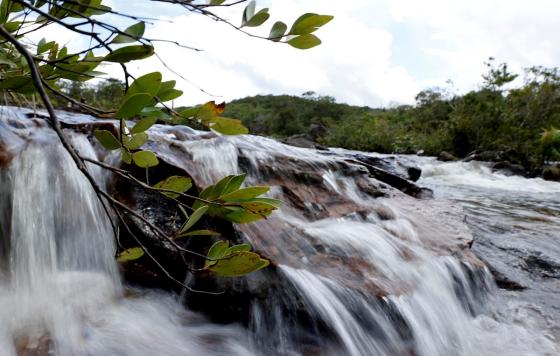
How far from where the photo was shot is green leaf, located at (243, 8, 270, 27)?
2.47 ft

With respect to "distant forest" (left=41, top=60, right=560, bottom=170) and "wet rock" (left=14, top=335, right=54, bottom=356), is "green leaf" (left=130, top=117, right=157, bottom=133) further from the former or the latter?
"distant forest" (left=41, top=60, right=560, bottom=170)

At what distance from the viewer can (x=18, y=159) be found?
1.76 meters

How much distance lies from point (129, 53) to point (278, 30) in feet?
0.86

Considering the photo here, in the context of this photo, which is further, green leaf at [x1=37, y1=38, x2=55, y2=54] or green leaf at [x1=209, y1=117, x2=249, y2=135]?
green leaf at [x1=37, y1=38, x2=55, y2=54]

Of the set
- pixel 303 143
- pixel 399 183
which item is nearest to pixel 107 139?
pixel 399 183

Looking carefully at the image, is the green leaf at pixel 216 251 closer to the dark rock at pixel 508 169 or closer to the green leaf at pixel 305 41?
the green leaf at pixel 305 41

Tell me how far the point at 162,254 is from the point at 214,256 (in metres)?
1.33

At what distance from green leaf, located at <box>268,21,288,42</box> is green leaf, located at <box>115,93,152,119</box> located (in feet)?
0.91

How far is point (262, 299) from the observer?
74.5 inches

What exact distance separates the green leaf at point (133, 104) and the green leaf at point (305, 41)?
0.31m

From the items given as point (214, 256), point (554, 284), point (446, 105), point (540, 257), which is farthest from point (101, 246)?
point (446, 105)

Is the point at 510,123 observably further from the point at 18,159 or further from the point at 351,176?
the point at 18,159

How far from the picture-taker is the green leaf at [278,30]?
0.74 m

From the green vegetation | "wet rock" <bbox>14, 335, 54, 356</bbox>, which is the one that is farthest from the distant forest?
"wet rock" <bbox>14, 335, 54, 356</bbox>
